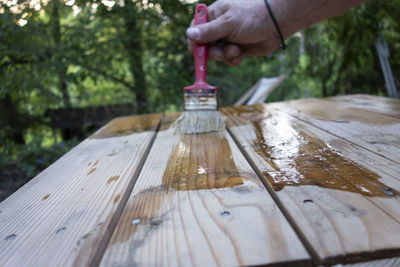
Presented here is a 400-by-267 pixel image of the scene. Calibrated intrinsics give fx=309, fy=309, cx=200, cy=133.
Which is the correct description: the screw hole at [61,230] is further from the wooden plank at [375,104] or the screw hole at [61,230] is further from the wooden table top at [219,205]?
the wooden plank at [375,104]

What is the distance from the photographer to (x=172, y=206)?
0.68 metres

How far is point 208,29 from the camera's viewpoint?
65.7 inches

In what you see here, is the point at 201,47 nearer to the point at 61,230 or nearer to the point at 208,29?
the point at 208,29

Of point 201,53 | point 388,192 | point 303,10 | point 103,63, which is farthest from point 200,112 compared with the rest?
point 103,63

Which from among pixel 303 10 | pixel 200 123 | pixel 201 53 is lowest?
pixel 200 123

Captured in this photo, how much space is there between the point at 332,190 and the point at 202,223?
1.04 feet

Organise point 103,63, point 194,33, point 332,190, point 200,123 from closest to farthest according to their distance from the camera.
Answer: point 332,190
point 200,123
point 194,33
point 103,63

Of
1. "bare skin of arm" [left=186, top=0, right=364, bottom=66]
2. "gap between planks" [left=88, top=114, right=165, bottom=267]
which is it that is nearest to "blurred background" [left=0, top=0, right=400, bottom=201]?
"bare skin of arm" [left=186, top=0, right=364, bottom=66]

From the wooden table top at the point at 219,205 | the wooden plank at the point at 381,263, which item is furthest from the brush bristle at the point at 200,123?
the wooden plank at the point at 381,263

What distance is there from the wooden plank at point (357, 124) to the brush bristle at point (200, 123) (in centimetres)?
45

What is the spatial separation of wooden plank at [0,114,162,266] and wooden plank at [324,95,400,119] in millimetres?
1231

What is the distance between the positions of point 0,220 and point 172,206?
39cm

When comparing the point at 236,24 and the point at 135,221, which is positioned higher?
the point at 236,24

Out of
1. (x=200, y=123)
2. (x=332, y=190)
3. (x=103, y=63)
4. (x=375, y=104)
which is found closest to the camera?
(x=332, y=190)
